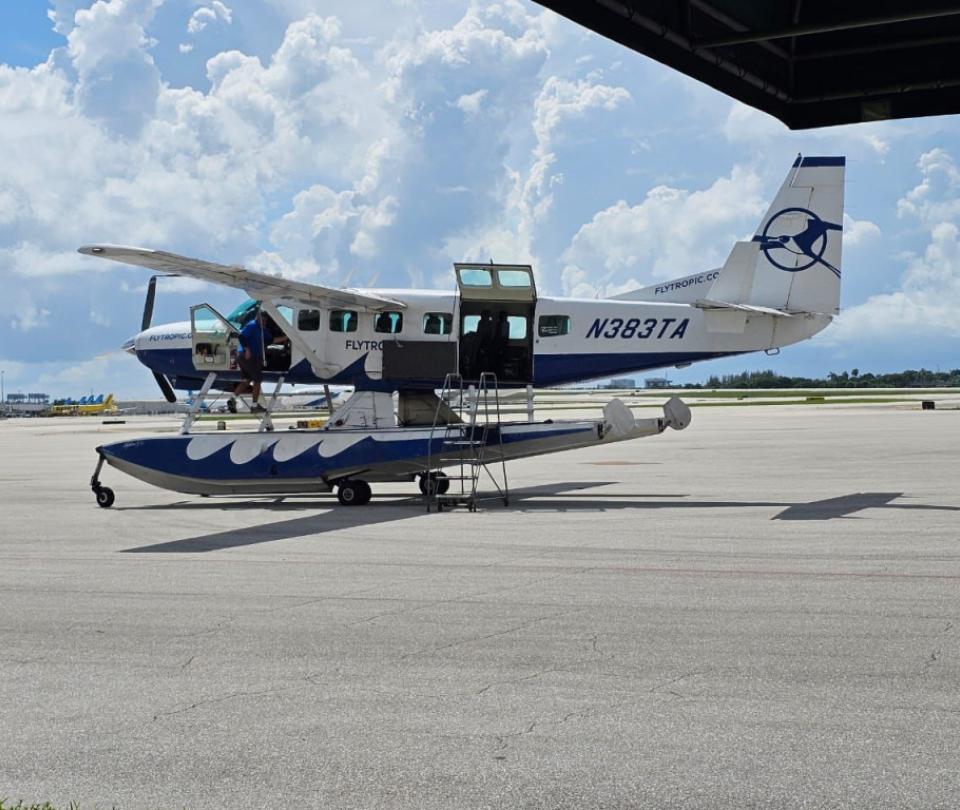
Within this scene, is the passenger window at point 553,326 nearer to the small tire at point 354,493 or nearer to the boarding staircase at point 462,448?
the boarding staircase at point 462,448

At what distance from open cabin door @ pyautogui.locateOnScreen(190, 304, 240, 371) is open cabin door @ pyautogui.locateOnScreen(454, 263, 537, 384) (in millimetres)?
4165

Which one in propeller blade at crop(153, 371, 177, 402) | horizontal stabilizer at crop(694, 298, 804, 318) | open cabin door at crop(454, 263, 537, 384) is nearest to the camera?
horizontal stabilizer at crop(694, 298, 804, 318)

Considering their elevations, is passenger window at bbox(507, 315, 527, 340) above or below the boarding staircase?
above

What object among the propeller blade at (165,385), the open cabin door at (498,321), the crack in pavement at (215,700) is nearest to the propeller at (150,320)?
the propeller blade at (165,385)

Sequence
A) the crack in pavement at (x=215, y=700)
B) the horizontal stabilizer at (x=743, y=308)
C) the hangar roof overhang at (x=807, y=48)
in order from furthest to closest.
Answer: the horizontal stabilizer at (x=743, y=308) < the hangar roof overhang at (x=807, y=48) < the crack in pavement at (x=215, y=700)

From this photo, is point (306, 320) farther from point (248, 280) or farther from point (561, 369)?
point (561, 369)

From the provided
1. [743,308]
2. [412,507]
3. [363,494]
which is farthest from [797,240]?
[363,494]

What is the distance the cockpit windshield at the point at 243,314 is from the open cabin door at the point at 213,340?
0.14 meters

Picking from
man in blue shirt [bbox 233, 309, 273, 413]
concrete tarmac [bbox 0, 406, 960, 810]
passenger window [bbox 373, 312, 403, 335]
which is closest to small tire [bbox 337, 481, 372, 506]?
man in blue shirt [bbox 233, 309, 273, 413]

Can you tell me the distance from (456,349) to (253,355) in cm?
360

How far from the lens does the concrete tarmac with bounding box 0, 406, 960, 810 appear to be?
16.7 feet

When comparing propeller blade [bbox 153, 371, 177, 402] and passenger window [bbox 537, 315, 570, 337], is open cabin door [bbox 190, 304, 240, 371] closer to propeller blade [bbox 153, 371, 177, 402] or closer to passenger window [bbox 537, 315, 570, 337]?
propeller blade [bbox 153, 371, 177, 402]

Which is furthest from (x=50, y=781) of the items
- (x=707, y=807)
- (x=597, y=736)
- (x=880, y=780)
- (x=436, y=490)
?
(x=436, y=490)

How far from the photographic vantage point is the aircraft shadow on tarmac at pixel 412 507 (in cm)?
1395
